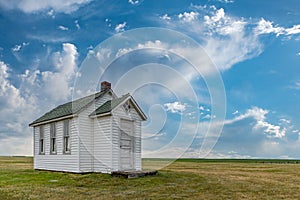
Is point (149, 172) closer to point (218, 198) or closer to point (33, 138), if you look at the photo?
point (218, 198)

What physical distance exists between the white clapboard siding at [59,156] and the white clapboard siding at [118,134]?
2.31m

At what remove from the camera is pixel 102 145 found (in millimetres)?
17344

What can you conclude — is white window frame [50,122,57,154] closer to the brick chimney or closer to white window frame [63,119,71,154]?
white window frame [63,119,71,154]

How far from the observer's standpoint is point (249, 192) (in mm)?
12016

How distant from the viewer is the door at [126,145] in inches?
693

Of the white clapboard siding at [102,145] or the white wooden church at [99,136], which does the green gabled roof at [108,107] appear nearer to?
the white wooden church at [99,136]

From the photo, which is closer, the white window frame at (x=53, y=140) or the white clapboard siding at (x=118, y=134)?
the white clapboard siding at (x=118, y=134)

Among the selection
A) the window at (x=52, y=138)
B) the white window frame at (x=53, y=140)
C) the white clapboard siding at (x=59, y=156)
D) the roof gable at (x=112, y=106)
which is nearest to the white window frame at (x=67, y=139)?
the white clapboard siding at (x=59, y=156)

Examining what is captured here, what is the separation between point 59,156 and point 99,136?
11.4 ft

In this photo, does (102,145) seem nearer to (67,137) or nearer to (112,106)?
(112,106)

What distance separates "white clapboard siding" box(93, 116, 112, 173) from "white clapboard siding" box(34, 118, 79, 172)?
1.13 meters

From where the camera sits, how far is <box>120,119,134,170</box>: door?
1759cm

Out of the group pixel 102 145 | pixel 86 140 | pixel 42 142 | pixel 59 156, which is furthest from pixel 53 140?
pixel 102 145

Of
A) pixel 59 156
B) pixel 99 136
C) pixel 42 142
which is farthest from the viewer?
pixel 42 142
